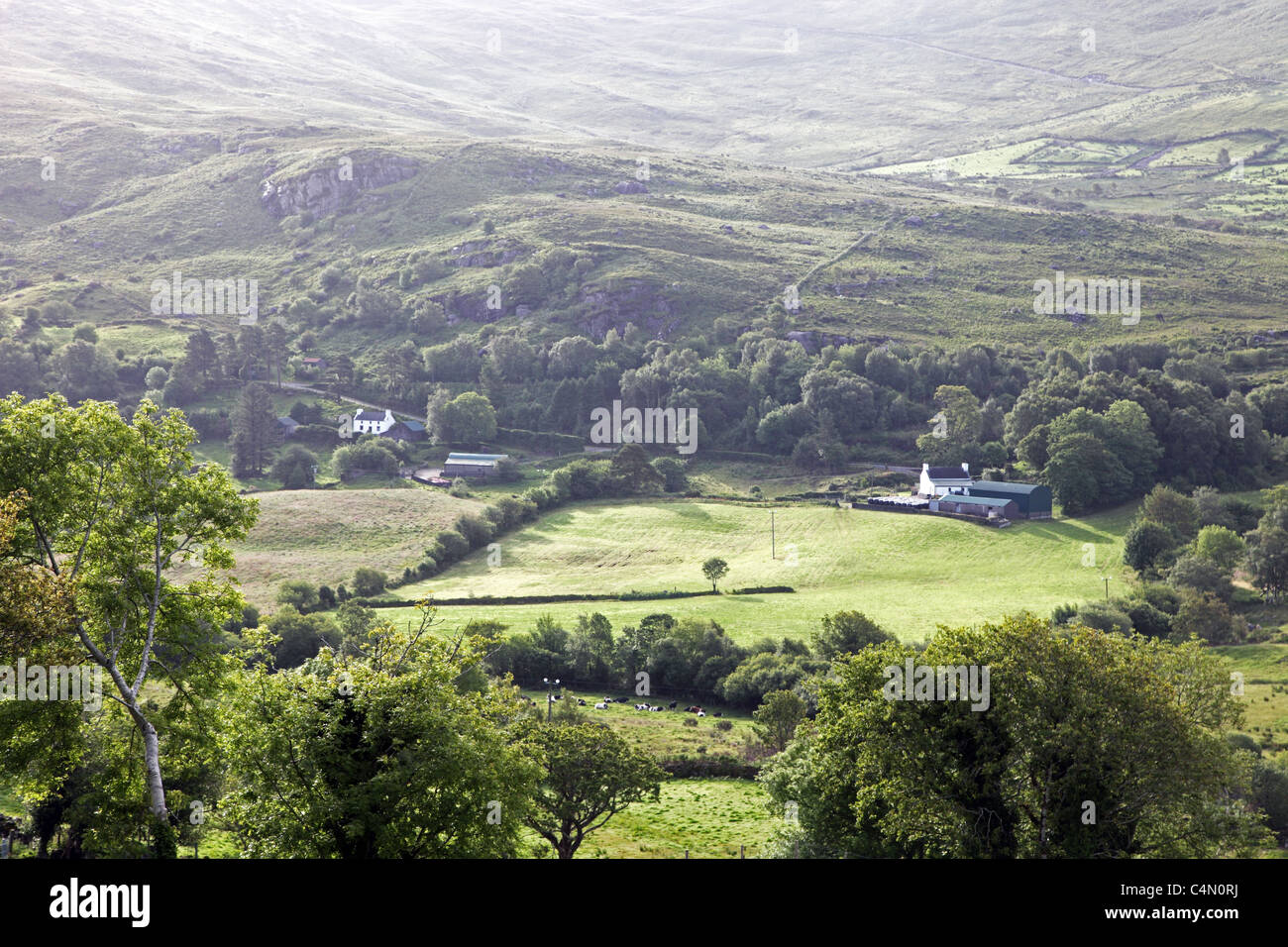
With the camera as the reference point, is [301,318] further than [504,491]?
Yes

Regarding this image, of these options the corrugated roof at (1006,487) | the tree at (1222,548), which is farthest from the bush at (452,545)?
the tree at (1222,548)

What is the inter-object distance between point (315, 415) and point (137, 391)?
25.3 meters

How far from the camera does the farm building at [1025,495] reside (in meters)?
100

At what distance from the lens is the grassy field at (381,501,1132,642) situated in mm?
74425

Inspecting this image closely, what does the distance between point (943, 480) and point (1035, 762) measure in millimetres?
83070

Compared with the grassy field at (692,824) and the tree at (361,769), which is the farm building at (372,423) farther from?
the tree at (361,769)

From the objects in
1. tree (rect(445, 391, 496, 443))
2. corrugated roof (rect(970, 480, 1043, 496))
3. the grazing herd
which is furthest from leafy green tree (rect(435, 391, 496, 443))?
the grazing herd

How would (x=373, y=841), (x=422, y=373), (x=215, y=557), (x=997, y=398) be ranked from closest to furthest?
(x=373, y=841) → (x=215, y=557) → (x=997, y=398) → (x=422, y=373)

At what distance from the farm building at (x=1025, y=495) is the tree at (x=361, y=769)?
85710mm

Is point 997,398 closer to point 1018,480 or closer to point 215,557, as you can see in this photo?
point 1018,480

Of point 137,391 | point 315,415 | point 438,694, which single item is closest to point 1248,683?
point 438,694

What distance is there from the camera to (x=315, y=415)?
469 feet

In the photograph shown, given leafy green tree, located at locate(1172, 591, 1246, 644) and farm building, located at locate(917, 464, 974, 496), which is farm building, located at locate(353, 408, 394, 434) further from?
leafy green tree, located at locate(1172, 591, 1246, 644)

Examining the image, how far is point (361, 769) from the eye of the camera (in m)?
22.4
